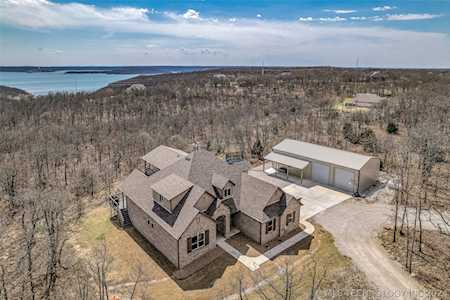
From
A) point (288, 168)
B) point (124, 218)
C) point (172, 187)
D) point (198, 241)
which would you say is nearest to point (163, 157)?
point (124, 218)

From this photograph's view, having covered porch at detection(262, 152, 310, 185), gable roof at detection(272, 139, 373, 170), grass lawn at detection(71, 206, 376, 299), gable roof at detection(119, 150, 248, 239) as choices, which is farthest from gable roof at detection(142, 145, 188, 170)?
gable roof at detection(272, 139, 373, 170)

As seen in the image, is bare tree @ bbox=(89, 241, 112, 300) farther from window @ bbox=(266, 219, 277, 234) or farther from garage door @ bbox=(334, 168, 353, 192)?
garage door @ bbox=(334, 168, 353, 192)

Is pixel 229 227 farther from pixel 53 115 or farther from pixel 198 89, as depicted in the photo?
pixel 198 89

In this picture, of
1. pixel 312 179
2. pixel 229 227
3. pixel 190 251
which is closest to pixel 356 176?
pixel 312 179

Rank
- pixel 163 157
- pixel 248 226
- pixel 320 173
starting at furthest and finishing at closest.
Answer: pixel 320 173 → pixel 163 157 → pixel 248 226

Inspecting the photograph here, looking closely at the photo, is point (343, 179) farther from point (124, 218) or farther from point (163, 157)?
point (124, 218)

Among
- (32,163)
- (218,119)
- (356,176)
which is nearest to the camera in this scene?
(356,176)

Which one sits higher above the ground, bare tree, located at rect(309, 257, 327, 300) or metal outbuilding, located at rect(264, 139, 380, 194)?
metal outbuilding, located at rect(264, 139, 380, 194)
